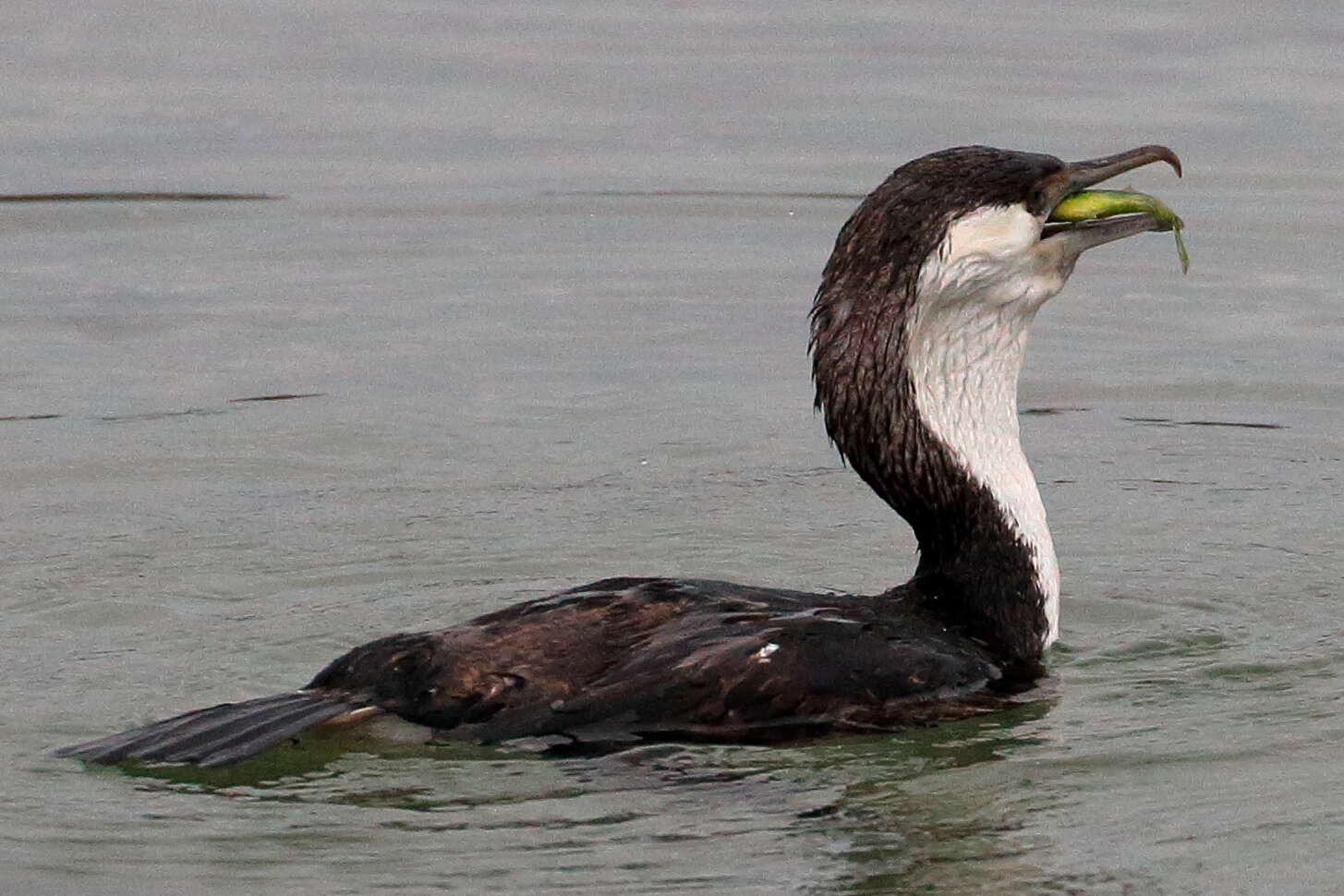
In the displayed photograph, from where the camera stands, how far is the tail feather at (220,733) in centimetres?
710

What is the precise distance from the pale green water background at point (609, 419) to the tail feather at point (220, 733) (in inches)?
3.6

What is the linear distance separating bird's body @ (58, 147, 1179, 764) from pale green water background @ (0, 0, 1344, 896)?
141 millimetres

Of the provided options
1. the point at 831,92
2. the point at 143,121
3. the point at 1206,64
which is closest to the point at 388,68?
the point at 143,121

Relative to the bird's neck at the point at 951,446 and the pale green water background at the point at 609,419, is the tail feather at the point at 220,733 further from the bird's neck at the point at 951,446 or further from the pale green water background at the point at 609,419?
the bird's neck at the point at 951,446

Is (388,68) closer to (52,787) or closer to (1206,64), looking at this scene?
(1206,64)

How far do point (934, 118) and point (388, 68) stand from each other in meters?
3.20

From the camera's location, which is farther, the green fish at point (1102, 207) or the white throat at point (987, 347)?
the green fish at point (1102, 207)

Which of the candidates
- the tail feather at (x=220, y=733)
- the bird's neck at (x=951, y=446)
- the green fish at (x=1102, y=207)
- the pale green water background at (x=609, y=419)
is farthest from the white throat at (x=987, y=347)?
the tail feather at (x=220, y=733)

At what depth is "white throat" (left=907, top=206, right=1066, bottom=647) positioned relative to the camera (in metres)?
7.88

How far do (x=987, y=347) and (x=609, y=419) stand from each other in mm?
3102

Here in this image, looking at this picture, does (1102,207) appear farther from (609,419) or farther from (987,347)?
(609,419)

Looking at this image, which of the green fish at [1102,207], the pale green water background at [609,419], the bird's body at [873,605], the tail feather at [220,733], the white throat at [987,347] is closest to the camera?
the pale green water background at [609,419]

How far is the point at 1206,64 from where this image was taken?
50.3 feet

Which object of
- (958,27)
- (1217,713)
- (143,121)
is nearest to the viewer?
(1217,713)
